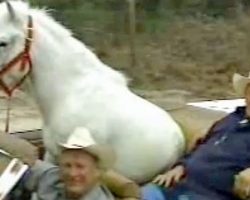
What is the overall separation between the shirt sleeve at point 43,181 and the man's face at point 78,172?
Answer: 2.7 inches

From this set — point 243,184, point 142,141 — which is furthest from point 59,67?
point 243,184

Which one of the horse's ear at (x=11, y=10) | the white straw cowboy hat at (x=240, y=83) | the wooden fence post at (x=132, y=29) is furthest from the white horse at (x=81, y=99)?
the wooden fence post at (x=132, y=29)

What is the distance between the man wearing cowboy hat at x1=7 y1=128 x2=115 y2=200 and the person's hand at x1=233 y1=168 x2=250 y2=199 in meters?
0.44

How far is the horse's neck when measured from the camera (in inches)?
156

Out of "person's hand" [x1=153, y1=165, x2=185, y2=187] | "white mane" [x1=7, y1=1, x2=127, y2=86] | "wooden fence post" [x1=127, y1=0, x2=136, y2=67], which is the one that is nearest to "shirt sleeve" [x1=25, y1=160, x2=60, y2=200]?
"person's hand" [x1=153, y1=165, x2=185, y2=187]

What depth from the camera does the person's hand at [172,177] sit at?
3809mm

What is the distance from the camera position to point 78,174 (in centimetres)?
331

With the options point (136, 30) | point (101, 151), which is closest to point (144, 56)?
point (136, 30)

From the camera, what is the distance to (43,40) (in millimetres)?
3975

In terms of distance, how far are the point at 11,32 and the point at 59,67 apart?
23cm

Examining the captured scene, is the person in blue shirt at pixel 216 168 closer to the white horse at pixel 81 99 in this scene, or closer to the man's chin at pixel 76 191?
the white horse at pixel 81 99

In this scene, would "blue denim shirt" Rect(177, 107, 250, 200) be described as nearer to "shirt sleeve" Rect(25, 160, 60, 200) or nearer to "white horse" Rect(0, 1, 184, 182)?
"white horse" Rect(0, 1, 184, 182)

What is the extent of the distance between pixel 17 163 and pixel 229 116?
0.86 metres

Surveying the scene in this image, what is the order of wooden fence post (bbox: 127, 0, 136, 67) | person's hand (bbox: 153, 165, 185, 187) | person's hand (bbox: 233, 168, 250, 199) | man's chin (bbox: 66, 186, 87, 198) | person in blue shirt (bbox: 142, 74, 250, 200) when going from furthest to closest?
wooden fence post (bbox: 127, 0, 136, 67) → person's hand (bbox: 153, 165, 185, 187) → person in blue shirt (bbox: 142, 74, 250, 200) → person's hand (bbox: 233, 168, 250, 199) → man's chin (bbox: 66, 186, 87, 198)
